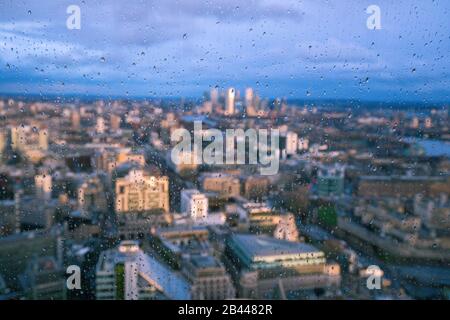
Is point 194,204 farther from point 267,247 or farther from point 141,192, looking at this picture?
point 267,247

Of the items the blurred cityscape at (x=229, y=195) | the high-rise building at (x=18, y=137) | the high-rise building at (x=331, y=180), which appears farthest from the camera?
the high-rise building at (x=331, y=180)

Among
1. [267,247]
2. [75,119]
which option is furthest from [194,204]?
[75,119]

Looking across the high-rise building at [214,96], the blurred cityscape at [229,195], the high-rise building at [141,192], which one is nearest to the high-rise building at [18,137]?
the blurred cityscape at [229,195]

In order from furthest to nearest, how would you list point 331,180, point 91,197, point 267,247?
1. point 331,180
2. point 91,197
3. point 267,247

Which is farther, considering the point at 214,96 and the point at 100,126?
the point at 100,126

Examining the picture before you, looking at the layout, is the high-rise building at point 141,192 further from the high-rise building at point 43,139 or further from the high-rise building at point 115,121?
the high-rise building at point 43,139

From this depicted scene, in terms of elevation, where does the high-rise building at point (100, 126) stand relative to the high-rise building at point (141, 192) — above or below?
above
